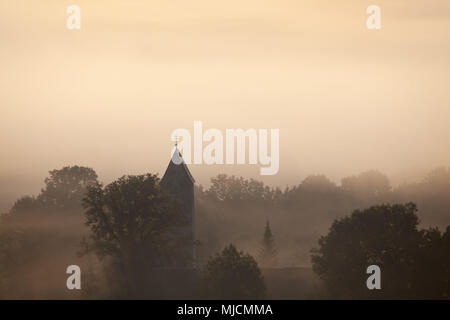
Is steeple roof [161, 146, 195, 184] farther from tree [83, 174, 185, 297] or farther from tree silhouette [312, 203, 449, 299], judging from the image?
tree silhouette [312, 203, 449, 299]

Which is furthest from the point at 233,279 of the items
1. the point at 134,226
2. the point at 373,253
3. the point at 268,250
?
Result: the point at 268,250

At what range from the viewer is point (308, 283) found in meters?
127

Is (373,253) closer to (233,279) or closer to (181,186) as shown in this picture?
(233,279)

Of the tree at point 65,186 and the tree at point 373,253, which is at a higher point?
the tree at point 65,186

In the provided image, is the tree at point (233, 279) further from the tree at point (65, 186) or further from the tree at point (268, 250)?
the tree at point (268, 250)

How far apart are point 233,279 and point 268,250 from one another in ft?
247

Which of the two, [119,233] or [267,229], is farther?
[267,229]

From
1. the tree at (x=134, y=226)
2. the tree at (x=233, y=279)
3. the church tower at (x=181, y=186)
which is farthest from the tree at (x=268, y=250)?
the tree at (x=233, y=279)

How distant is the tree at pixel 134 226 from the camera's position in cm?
12238

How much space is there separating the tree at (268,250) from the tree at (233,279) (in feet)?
207
